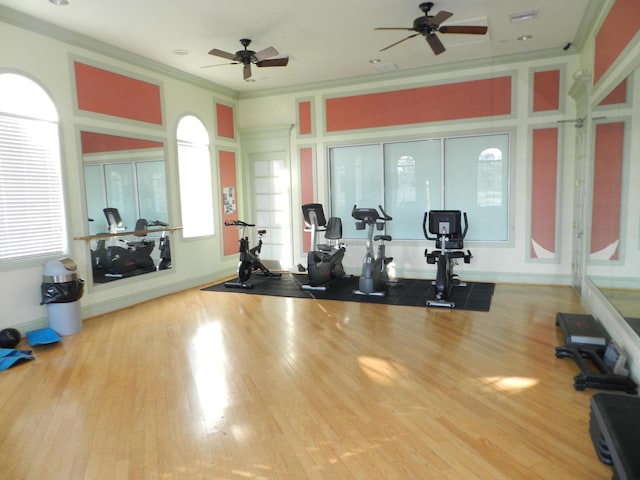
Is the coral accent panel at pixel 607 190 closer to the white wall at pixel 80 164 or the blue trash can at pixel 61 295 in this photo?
the blue trash can at pixel 61 295

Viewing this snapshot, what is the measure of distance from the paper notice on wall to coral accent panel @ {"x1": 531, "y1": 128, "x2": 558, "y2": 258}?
542 cm

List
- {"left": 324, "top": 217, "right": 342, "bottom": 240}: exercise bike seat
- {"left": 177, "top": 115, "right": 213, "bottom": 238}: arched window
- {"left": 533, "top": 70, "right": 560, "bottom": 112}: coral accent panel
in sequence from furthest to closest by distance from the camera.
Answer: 1. {"left": 177, "top": 115, "right": 213, "bottom": 238}: arched window
2. {"left": 324, "top": 217, "right": 342, "bottom": 240}: exercise bike seat
3. {"left": 533, "top": 70, "right": 560, "bottom": 112}: coral accent panel

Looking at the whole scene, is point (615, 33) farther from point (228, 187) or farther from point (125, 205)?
point (228, 187)

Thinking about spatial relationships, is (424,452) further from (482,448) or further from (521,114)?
(521,114)

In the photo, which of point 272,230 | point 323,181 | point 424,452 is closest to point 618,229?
point 424,452

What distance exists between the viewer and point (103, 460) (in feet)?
8.12

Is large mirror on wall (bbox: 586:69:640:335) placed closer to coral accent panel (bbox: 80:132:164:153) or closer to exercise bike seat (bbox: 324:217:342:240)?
exercise bike seat (bbox: 324:217:342:240)

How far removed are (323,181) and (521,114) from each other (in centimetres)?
354

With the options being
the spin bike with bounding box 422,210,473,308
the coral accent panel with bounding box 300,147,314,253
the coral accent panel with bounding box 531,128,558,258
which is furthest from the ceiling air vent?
the coral accent panel with bounding box 300,147,314,253

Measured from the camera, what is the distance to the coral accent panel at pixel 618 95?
141 inches

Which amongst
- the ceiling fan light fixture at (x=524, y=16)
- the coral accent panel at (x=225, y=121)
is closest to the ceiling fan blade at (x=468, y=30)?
the ceiling fan light fixture at (x=524, y=16)

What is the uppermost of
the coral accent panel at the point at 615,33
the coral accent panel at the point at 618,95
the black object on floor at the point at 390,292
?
the coral accent panel at the point at 615,33

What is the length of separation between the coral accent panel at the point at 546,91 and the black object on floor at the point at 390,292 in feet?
9.56

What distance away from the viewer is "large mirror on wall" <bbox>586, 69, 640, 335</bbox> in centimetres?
338
